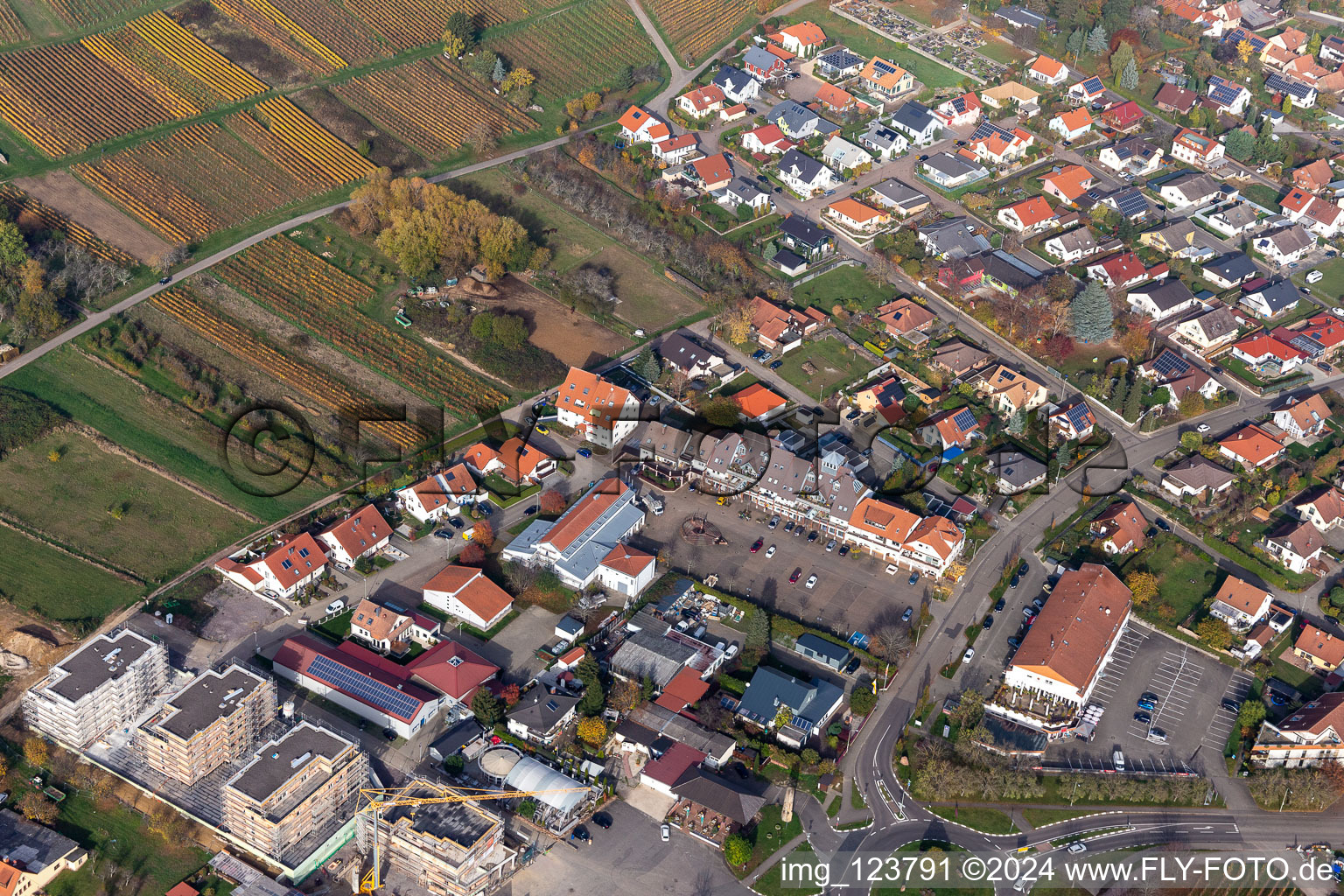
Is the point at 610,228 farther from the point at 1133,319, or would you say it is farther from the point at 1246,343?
the point at 1246,343

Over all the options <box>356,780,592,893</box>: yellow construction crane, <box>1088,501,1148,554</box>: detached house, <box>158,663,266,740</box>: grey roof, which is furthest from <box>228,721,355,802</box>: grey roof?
<box>1088,501,1148,554</box>: detached house

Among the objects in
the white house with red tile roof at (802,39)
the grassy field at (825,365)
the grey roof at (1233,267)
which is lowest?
the grassy field at (825,365)

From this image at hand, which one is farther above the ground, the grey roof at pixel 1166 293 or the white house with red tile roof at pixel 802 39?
→ the white house with red tile roof at pixel 802 39

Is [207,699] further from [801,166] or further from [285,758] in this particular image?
[801,166]

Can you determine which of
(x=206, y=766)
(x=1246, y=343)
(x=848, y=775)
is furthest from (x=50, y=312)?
(x=1246, y=343)

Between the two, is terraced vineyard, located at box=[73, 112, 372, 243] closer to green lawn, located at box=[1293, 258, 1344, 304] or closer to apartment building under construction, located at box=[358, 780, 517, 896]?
apartment building under construction, located at box=[358, 780, 517, 896]

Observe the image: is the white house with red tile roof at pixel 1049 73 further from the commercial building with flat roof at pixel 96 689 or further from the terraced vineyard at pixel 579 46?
the commercial building with flat roof at pixel 96 689

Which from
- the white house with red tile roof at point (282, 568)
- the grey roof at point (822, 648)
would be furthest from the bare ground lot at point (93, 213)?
the grey roof at point (822, 648)
